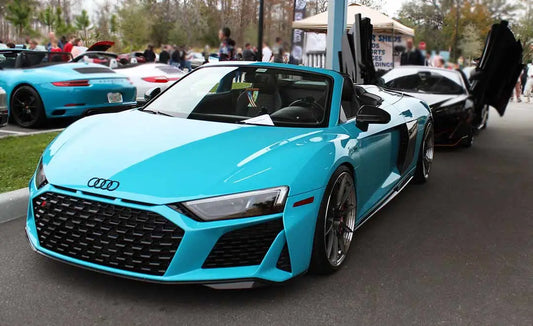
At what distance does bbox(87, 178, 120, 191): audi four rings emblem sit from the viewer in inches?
108

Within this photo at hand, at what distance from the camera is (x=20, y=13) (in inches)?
1404

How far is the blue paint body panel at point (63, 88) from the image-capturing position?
862 cm

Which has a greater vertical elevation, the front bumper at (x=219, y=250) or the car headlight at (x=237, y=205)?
the car headlight at (x=237, y=205)

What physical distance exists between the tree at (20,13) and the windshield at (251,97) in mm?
32574

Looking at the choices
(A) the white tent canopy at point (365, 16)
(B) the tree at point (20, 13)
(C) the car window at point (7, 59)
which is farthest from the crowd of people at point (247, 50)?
(B) the tree at point (20, 13)

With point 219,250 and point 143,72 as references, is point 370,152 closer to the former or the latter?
point 219,250

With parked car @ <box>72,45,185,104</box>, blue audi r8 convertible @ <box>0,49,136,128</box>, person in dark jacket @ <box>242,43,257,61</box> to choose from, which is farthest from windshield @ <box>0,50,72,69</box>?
person in dark jacket @ <box>242,43,257,61</box>

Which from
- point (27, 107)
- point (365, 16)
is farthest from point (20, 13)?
point (365, 16)

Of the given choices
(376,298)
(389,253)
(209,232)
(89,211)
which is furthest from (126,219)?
(389,253)

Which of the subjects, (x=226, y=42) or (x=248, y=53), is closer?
(x=226, y=42)

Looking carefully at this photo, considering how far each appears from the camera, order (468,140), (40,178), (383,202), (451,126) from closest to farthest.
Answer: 1. (40,178)
2. (383,202)
3. (451,126)
4. (468,140)

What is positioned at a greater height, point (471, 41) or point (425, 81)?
point (471, 41)

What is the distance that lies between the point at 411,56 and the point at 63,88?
19.3 feet

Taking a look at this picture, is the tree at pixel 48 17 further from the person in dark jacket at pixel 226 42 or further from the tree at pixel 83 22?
the person in dark jacket at pixel 226 42
